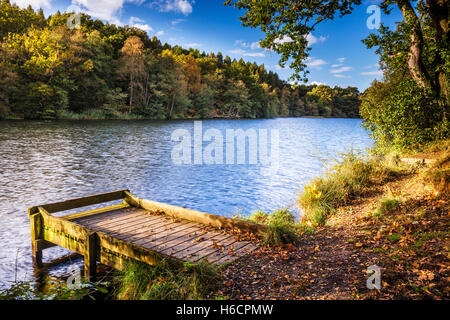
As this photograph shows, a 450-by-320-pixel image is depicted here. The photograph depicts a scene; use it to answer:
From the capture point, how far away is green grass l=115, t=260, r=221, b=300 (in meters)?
4.11

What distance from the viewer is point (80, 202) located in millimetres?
7621

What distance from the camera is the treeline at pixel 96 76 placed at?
38.6 metres

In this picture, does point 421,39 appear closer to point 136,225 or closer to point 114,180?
point 136,225

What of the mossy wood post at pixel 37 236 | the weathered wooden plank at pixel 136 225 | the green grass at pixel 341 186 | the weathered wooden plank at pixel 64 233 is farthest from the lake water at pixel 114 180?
the weathered wooden plank at pixel 136 225

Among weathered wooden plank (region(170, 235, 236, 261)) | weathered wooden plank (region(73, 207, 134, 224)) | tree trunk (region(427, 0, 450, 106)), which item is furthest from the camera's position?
tree trunk (region(427, 0, 450, 106))

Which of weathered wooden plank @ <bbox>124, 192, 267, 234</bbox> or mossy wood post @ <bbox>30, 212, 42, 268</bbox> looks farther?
mossy wood post @ <bbox>30, 212, 42, 268</bbox>

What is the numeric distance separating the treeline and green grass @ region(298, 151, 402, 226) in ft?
70.3

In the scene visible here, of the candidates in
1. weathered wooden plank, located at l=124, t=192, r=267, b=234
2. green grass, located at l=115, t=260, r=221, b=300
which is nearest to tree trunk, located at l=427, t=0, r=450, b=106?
weathered wooden plank, located at l=124, t=192, r=267, b=234

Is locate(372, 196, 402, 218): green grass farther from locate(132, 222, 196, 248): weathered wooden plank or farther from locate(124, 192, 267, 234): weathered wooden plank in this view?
locate(132, 222, 196, 248): weathered wooden plank

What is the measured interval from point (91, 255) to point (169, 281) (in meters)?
2.20

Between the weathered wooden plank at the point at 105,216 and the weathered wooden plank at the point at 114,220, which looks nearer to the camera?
the weathered wooden plank at the point at 114,220

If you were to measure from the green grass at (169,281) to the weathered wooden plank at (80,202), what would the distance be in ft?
10.3

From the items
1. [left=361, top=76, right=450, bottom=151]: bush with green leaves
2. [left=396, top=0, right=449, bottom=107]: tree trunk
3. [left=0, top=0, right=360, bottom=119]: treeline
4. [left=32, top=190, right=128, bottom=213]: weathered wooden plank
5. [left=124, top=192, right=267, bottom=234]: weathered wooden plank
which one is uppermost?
[left=0, top=0, right=360, bottom=119]: treeline

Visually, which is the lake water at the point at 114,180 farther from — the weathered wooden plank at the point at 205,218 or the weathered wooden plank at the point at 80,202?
the weathered wooden plank at the point at 205,218
